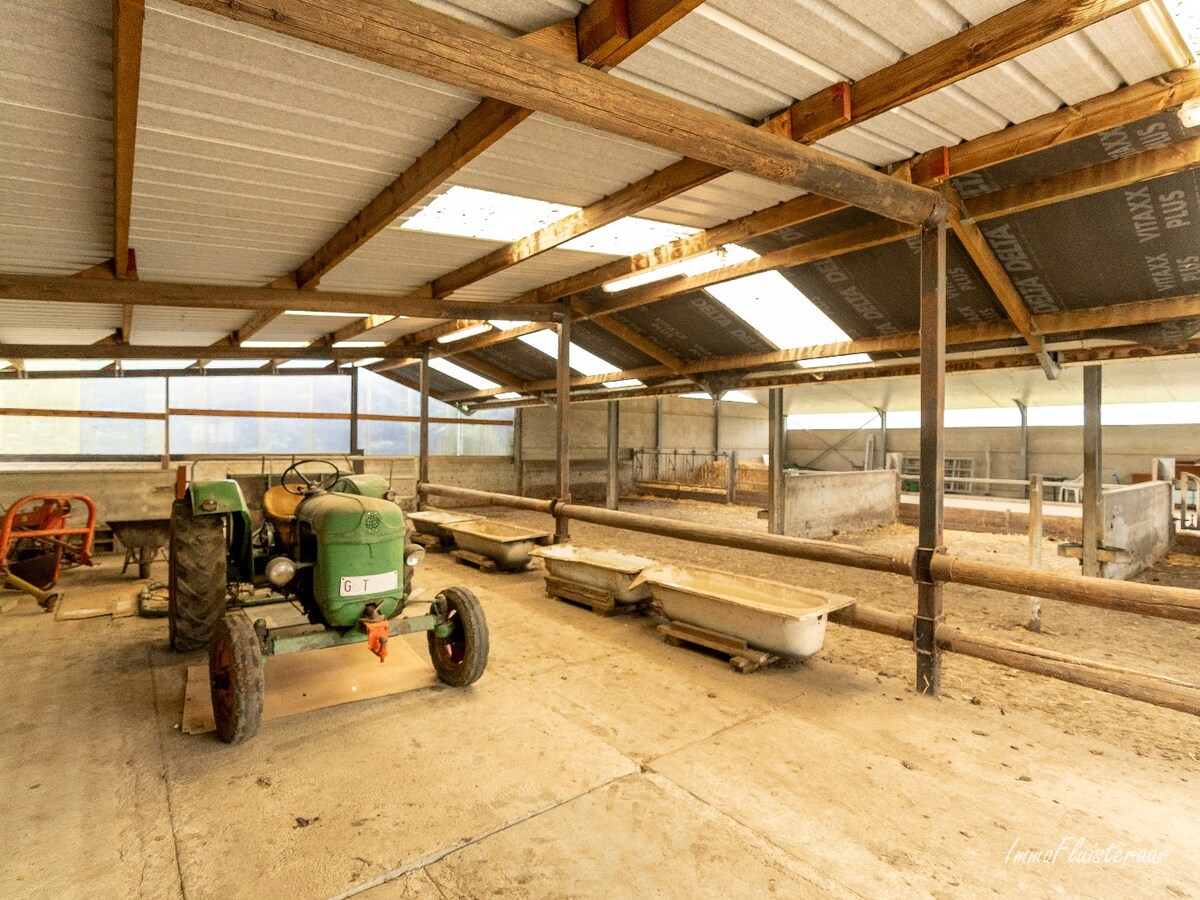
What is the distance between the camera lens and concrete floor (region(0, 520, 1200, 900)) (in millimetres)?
1993

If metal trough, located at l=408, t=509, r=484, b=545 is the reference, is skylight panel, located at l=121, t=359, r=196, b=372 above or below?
above

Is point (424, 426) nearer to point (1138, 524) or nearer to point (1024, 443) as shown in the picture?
point (1138, 524)

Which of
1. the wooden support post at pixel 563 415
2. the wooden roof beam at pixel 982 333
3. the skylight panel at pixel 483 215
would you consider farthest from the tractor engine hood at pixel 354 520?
the wooden roof beam at pixel 982 333

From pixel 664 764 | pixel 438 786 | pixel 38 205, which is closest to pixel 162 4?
pixel 38 205

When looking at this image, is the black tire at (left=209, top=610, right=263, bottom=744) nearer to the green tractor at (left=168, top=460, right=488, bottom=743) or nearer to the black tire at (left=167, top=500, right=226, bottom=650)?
the green tractor at (left=168, top=460, right=488, bottom=743)

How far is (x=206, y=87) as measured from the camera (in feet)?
8.60

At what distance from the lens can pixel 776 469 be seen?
9.20m

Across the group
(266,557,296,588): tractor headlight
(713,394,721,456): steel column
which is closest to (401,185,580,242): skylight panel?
(266,557,296,588): tractor headlight

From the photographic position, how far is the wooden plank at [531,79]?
168cm

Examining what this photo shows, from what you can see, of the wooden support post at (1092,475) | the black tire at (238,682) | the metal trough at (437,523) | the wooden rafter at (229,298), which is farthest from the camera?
the metal trough at (437,523)

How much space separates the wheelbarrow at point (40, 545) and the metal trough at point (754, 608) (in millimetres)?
4741

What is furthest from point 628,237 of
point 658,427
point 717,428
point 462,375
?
point 717,428

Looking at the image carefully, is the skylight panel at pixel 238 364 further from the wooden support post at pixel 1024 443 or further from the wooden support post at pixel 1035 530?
the wooden support post at pixel 1024 443

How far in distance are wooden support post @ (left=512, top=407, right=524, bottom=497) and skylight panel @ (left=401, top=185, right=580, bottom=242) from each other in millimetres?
10860
